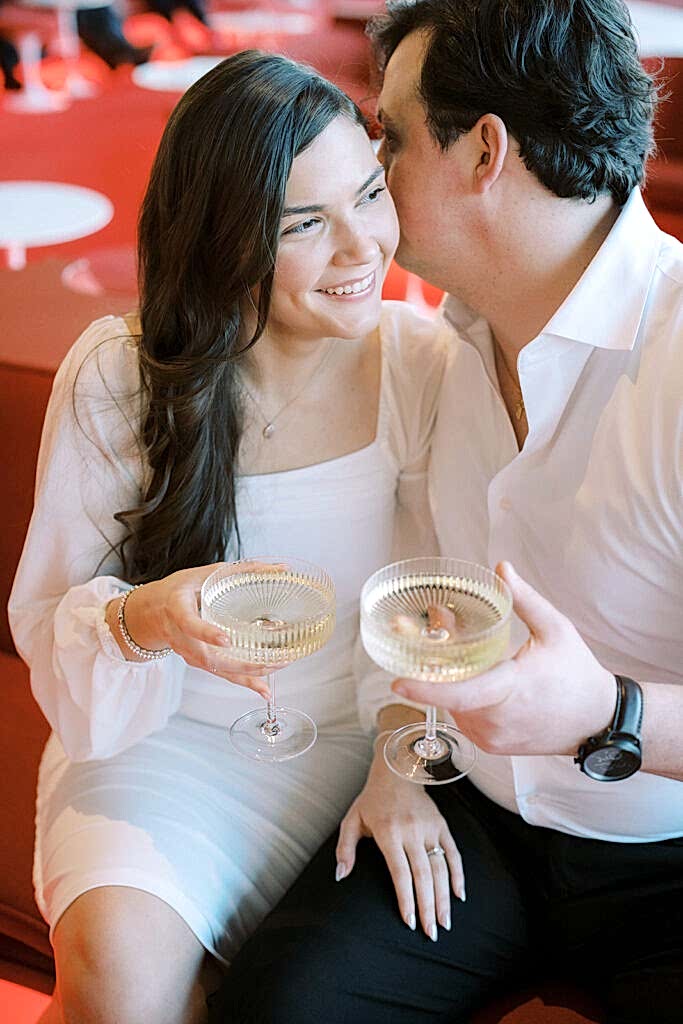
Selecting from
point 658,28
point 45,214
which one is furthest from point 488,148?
point 658,28

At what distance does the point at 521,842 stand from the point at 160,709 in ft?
1.84

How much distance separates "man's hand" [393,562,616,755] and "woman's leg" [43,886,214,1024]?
56 centimetres

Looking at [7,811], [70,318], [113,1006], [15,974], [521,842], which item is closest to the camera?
[113,1006]

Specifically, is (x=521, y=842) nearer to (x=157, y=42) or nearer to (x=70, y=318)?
→ (x=70, y=318)

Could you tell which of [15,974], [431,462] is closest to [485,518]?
[431,462]

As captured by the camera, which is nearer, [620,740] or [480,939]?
[620,740]

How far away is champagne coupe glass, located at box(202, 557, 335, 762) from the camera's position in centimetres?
131

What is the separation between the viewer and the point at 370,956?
154cm

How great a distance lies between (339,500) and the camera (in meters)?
1.88

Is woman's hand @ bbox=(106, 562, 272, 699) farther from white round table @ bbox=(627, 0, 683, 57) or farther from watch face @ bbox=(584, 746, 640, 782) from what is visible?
white round table @ bbox=(627, 0, 683, 57)

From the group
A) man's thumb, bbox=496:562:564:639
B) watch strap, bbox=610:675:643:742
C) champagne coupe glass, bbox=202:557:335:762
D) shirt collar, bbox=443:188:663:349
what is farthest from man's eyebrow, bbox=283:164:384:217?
watch strap, bbox=610:675:643:742

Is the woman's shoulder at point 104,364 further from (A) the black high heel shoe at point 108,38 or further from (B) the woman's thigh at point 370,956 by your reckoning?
(A) the black high heel shoe at point 108,38

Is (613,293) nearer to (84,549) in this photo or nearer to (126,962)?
(84,549)

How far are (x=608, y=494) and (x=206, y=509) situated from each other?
58 centimetres
